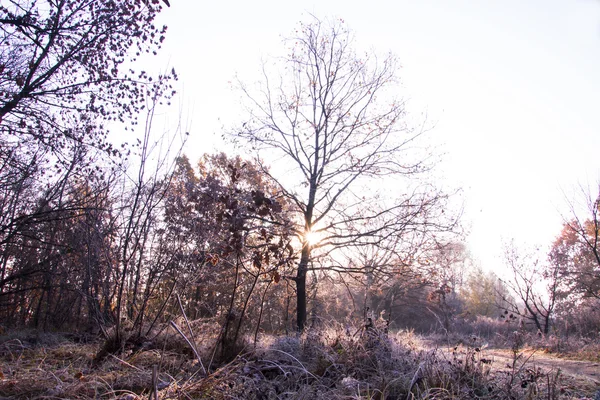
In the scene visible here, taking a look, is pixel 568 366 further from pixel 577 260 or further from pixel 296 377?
pixel 577 260

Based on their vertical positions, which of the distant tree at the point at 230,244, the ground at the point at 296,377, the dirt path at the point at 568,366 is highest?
the distant tree at the point at 230,244

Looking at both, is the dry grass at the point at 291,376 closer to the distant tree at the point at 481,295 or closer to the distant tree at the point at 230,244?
the distant tree at the point at 230,244

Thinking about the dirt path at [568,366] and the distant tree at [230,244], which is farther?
the dirt path at [568,366]

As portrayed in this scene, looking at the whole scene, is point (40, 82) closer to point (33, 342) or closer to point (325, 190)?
point (33, 342)

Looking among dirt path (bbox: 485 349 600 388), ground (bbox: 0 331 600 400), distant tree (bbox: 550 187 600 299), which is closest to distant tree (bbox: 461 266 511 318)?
distant tree (bbox: 550 187 600 299)

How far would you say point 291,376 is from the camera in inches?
133

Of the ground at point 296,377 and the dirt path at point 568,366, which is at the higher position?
the ground at point 296,377

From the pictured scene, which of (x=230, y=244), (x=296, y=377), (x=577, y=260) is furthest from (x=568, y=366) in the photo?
(x=577, y=260)

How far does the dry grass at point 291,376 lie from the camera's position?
274cm

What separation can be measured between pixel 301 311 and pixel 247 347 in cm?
627

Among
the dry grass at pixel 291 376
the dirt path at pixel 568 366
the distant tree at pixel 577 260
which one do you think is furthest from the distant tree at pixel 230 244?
the distant tree at pixel 577 260

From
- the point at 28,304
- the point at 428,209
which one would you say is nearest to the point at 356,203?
the point at 428,209

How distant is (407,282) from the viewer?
948cm

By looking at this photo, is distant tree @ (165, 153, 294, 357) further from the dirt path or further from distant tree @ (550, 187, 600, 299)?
distant tree @ (550, 187, 600, 299)
